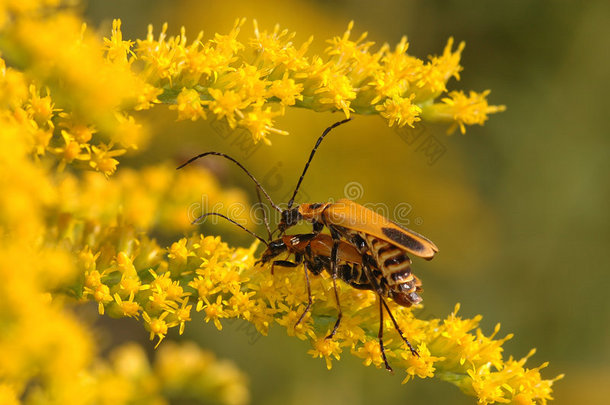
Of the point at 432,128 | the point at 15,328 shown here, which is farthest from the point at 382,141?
the point at 15,328

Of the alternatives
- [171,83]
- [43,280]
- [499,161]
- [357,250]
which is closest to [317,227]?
[357,250]

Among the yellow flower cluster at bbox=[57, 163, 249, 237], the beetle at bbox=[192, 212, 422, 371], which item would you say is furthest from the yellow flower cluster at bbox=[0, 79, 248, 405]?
the beetle at bbox=[192, 212, 422, 371]

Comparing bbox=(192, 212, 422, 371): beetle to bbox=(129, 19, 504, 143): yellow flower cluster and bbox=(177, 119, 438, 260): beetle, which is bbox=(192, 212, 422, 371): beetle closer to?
bbox=(177, 119, 438, 260): beetle

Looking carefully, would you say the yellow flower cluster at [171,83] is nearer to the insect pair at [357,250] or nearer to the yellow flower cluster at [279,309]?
the insect pair at [357,250]

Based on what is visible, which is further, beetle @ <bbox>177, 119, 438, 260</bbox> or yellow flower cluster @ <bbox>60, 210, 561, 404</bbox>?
beetle @ <bbox>177, 119, 438, 260</bbox>

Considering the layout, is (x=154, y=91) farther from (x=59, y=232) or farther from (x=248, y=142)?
(x=248, y=142)

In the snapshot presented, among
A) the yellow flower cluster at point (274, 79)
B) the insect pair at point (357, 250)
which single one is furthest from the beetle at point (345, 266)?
the yellow flower cluster at point (274, 79)
